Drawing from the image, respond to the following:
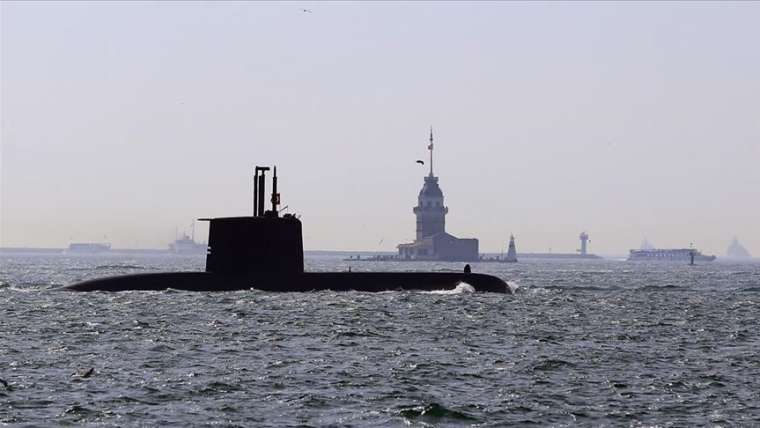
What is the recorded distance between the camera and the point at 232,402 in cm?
2516

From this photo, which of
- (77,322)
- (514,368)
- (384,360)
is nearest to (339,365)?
(384,360)

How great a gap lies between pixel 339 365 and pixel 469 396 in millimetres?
5495

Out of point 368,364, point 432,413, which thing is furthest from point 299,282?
point 432,413

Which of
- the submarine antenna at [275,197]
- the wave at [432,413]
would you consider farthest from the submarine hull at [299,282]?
the wave at [432,413]

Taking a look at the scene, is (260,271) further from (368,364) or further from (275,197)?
(368,364)

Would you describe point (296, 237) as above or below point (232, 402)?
above

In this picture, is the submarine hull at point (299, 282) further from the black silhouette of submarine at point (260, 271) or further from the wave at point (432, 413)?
the wave at point (432, 413)

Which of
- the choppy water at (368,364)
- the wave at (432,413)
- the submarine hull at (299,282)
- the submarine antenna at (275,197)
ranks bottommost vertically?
the wave at (432,413)

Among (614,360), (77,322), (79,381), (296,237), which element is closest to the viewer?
(79,381)

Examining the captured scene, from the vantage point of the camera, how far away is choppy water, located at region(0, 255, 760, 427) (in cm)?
2422

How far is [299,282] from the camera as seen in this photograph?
57.4 metres

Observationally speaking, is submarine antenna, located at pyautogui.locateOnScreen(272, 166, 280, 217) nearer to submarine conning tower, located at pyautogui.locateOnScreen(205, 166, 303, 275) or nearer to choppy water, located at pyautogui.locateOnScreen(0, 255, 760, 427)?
submarine conning tower, located at pyautogui.locateOnScreen(205, 166, 303, 275)

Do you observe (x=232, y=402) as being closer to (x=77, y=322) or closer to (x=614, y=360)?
(x=614, y=360)

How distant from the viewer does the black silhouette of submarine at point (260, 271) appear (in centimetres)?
5453
